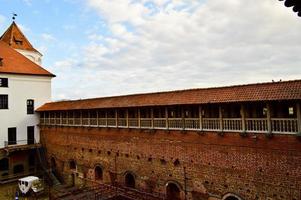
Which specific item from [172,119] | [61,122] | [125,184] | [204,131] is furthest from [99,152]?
[204,131]

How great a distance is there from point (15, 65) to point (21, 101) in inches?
129

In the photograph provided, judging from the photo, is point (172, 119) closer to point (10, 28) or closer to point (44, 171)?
point (44, 171)

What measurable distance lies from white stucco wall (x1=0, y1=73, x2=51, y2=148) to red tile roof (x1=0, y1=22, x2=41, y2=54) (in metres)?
7.29

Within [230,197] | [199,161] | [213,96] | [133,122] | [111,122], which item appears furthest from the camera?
[111,122]

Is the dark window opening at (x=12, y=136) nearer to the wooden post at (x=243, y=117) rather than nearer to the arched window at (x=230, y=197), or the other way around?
the arched window at (x=230, y=197)

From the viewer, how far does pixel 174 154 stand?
546 inches

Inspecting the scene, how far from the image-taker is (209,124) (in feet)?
40.4

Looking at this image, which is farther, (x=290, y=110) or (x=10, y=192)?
(x=10, y=192)

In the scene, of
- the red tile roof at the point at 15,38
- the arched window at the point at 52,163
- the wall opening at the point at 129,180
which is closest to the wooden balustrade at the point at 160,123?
the wall opening at the point at 129,180

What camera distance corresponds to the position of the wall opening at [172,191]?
13.8 m

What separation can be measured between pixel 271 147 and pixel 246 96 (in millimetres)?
2132

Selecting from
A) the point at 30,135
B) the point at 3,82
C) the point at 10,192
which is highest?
the point at 3,82

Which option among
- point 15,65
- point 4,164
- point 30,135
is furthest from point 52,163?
point 15,65

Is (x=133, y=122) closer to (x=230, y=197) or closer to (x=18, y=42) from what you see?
(x=230, y=197)
